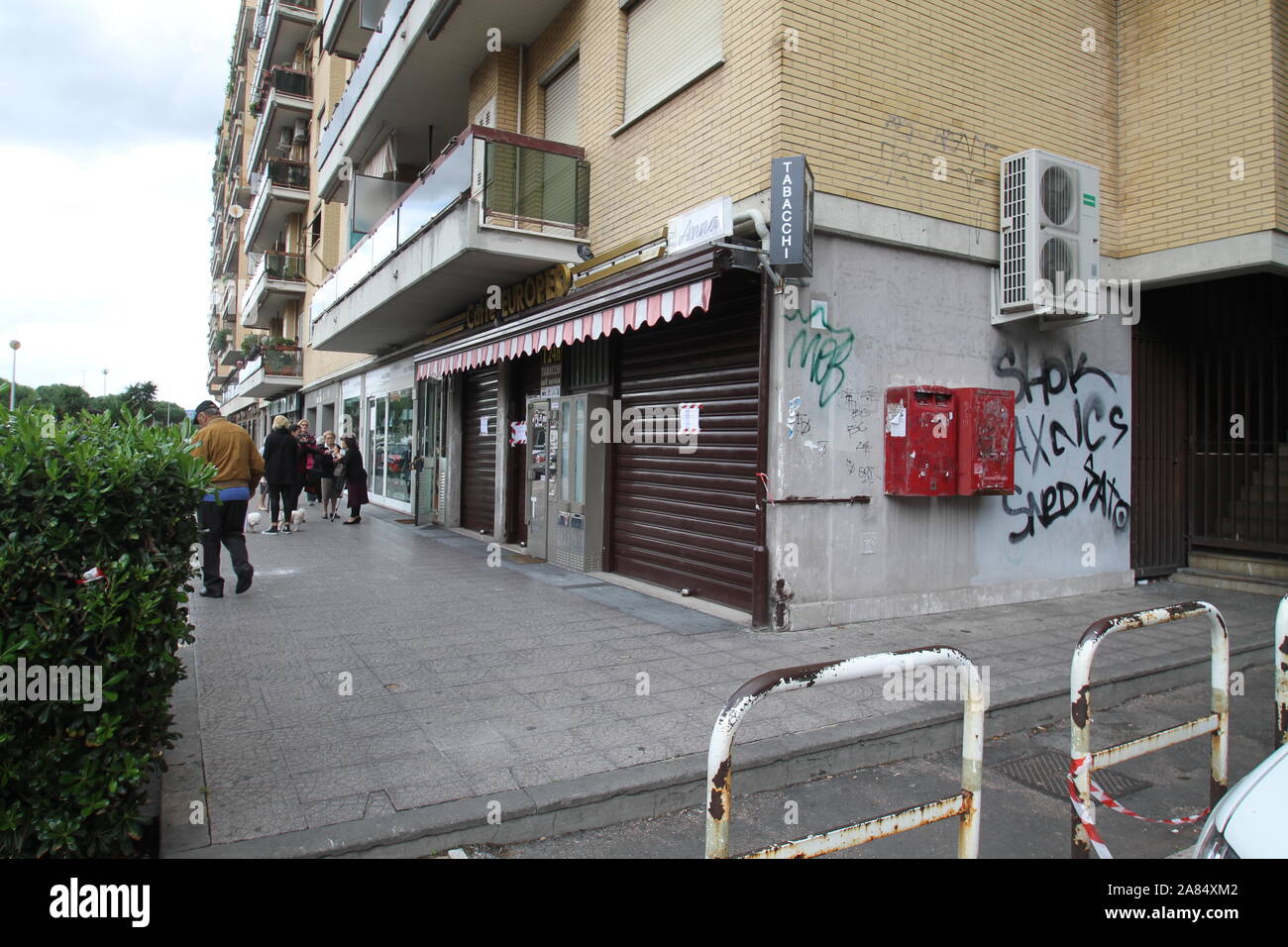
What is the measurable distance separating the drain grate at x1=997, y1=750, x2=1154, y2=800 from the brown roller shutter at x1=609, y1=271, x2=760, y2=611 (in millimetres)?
3171

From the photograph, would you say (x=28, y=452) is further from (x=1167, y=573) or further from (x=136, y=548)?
(x=1167, y=573)

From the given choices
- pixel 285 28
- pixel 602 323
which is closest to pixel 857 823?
pixel 602 323

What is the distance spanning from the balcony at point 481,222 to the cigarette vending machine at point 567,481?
6.31ft

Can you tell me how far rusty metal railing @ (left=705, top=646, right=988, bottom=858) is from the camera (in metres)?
2.46

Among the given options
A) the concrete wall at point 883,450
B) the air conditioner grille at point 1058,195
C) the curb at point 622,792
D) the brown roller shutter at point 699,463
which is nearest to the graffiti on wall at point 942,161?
the air conditioner grille at point 1058,195

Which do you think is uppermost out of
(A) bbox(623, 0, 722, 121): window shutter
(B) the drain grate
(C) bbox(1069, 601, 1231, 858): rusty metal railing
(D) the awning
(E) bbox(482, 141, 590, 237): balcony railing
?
(A) bbox(623, 0, 722, 121): window shutter

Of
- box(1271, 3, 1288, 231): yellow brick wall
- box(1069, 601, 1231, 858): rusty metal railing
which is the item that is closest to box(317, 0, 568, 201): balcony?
box(1271, 3, 1288, 231): yellow brick wall

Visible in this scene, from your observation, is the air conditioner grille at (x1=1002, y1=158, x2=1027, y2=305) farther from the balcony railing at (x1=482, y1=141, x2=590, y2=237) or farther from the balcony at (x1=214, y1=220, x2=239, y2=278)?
the balcony at (x1=214, y1=220, x2=239, y2=278)

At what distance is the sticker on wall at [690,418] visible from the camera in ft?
27.3

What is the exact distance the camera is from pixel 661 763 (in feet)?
13.3

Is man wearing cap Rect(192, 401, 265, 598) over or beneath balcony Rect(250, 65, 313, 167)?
beneath

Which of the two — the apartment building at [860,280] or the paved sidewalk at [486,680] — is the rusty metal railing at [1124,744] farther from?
the apartment building at [860,280]

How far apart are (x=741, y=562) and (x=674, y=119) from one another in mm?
4601
